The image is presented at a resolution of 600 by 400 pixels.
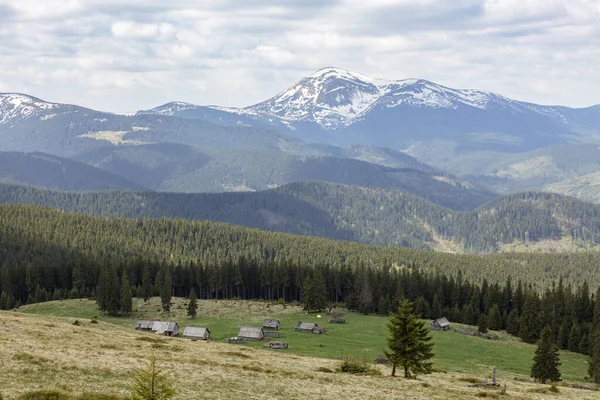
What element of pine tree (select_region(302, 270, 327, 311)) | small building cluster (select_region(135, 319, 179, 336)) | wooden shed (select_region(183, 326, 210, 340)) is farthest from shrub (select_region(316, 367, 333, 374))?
pine tree (select_region(302, 270, 327, 311))

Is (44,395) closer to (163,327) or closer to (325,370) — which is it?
(325,370)

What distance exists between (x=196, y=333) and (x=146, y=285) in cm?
6169

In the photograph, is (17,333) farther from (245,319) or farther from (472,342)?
(472,342)

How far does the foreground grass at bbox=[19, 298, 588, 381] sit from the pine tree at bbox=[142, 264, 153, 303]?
2.07m

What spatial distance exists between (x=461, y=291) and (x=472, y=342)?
172 feet

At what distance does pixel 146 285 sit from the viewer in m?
173

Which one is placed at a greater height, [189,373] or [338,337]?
[189,373]

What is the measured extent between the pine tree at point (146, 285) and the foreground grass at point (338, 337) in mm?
2070

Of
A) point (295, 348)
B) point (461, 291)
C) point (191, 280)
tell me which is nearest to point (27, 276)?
point (191, 280)

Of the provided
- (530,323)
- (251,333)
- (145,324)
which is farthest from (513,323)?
(145,324)

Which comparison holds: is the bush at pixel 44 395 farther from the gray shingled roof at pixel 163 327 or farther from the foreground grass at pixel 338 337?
the gray shingled roof at pixel 163 327

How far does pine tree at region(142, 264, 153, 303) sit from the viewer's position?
165 meters

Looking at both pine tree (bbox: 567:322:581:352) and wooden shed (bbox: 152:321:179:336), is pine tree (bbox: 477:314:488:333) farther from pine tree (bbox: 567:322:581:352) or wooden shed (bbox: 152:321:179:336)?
wooden shed (bbox: 152:321:179:336)

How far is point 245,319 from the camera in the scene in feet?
476
